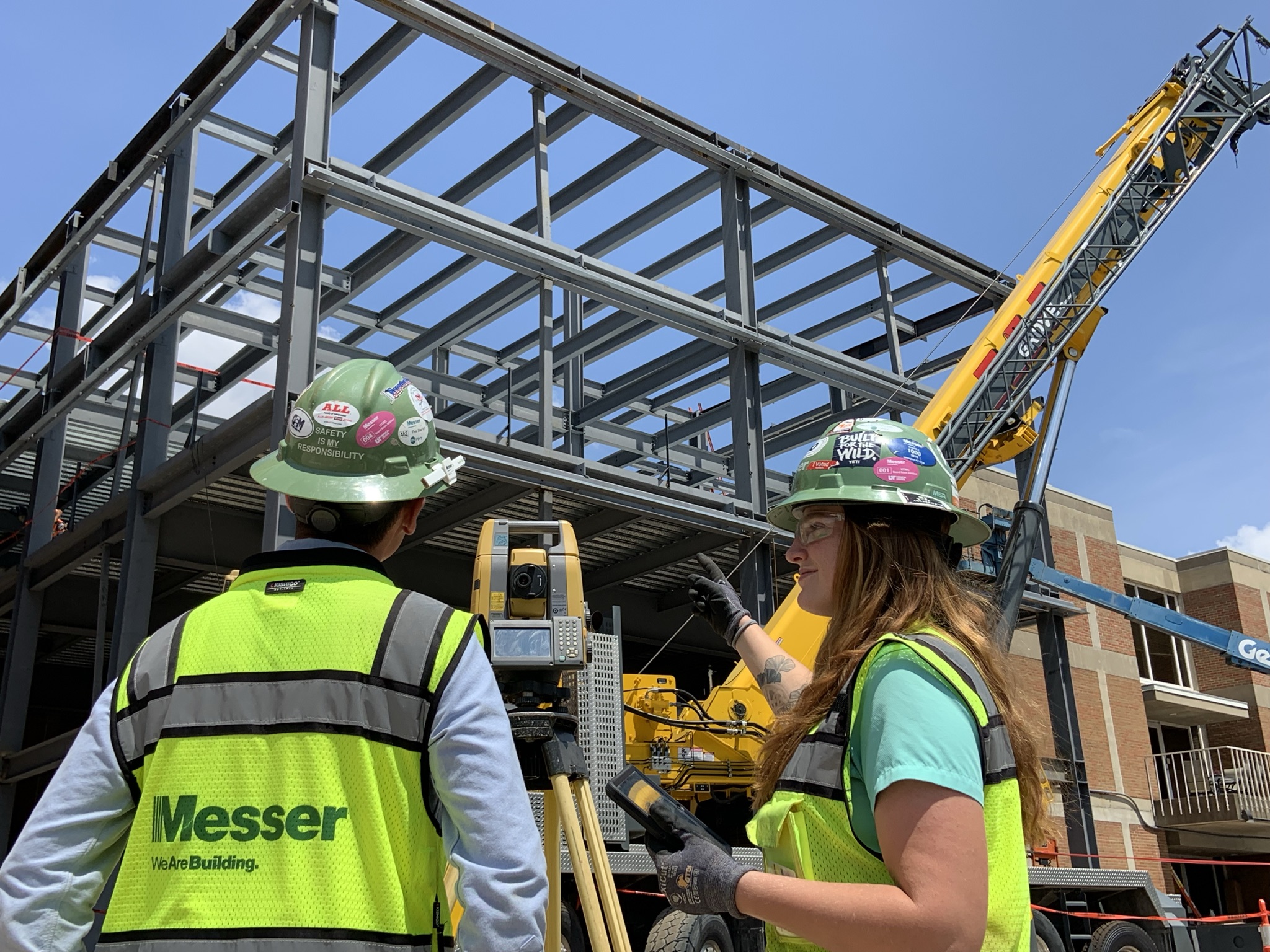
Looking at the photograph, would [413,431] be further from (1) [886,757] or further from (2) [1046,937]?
(2) [1046,937]

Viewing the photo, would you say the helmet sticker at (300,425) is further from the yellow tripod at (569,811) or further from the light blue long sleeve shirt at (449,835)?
the yellow tripod at (569,811)

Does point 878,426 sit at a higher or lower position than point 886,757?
higher

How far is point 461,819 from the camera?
201 cm

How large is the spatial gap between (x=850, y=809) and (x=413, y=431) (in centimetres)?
122

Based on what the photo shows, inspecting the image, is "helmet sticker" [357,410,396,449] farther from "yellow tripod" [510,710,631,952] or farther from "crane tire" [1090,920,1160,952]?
"crane tire" [1090,920,1160,952]

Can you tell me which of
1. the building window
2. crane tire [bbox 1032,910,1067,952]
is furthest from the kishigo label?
the building window

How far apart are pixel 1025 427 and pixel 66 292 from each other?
11440mm

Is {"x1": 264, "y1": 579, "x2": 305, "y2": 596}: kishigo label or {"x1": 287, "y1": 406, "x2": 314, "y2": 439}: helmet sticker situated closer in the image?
{"x1": 264, "y1": 579, "x2": 305, "y2": 596}: kishigo label

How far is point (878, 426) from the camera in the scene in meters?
2.40

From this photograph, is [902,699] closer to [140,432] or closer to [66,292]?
[140,432]

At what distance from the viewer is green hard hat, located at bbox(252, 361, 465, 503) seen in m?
2.34

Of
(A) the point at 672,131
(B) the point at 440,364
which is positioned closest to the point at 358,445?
(A) the point at 672,131

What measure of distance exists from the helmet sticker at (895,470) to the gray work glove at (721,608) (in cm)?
159

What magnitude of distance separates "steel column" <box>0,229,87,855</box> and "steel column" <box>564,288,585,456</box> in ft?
19.3
